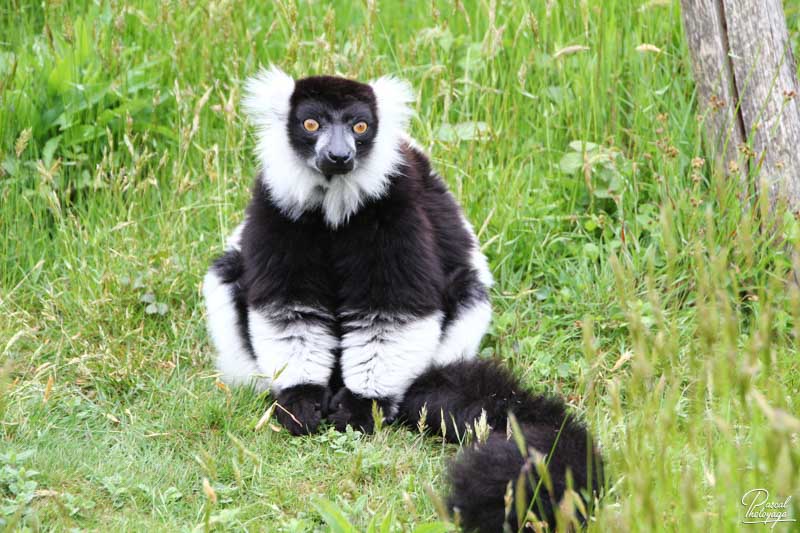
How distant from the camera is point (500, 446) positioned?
3.13m

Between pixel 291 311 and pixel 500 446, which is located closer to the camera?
pixel 500 446

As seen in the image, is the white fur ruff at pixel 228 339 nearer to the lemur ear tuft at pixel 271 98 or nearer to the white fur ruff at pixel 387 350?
the white fur ruff at pixel 387 350

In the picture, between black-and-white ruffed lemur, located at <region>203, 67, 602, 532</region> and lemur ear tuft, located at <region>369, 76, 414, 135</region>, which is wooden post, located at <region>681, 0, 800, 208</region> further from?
black-and-white ruffed lemur, located at <region>203, 67, 602, 532</region>

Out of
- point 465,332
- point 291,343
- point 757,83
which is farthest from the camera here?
point 757,83

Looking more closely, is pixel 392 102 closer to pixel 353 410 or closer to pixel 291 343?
pixel 291 343

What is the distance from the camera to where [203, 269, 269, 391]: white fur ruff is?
4402mm

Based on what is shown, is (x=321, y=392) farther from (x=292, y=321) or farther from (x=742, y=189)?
(x=742, y=189)

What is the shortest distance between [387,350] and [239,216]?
5.12ft

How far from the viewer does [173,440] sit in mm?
3977

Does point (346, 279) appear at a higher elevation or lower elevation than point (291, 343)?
higher

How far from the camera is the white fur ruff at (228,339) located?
440 cm

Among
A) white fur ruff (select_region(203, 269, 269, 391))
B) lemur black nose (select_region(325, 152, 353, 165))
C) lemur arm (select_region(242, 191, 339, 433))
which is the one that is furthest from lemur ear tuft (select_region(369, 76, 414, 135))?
white fur ruff (select_region(203, 269, 269, 391))

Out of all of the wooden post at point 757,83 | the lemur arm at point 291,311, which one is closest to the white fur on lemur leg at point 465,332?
the lemur arm at point 291,311

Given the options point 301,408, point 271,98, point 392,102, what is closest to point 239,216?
point 271,98
